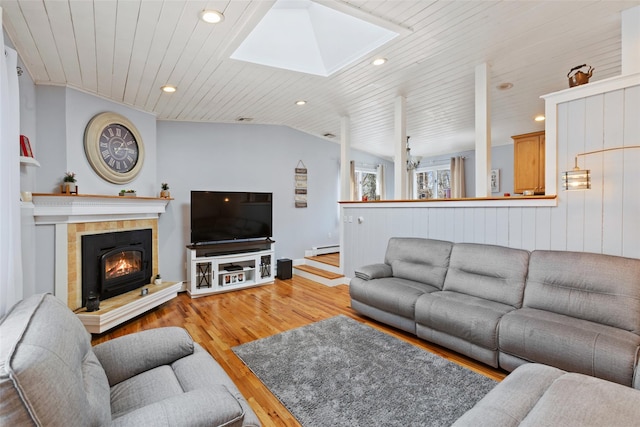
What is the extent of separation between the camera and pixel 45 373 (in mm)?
848

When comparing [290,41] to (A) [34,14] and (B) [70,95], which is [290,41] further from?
(B) [70,95]

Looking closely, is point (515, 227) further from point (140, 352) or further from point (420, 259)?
point (140, 352)

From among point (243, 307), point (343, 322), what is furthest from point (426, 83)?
point (243, 307)

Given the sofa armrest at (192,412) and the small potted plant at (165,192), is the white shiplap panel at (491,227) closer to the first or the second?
the sofa armrest at (192,412)

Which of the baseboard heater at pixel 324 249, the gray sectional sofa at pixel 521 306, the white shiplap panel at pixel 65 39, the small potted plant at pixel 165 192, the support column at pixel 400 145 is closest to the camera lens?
the gray sectional sofa at pixel 521 306

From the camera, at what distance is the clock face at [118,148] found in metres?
3.69

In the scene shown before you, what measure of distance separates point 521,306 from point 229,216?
394cm

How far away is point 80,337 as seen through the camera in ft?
4.39

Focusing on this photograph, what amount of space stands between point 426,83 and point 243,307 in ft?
12.0

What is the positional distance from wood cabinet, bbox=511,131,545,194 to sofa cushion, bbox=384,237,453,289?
2.52 meters

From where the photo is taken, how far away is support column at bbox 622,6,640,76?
238 cm

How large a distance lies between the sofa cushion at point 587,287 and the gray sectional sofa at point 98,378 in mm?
2398

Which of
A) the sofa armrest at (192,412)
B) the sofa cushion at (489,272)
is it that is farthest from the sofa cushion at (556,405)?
the sofa cushion at (489,272)

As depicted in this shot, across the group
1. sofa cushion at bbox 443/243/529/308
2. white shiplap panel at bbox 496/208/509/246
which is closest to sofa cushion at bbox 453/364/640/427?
sofa cushion at bbox 443/243/529/308
